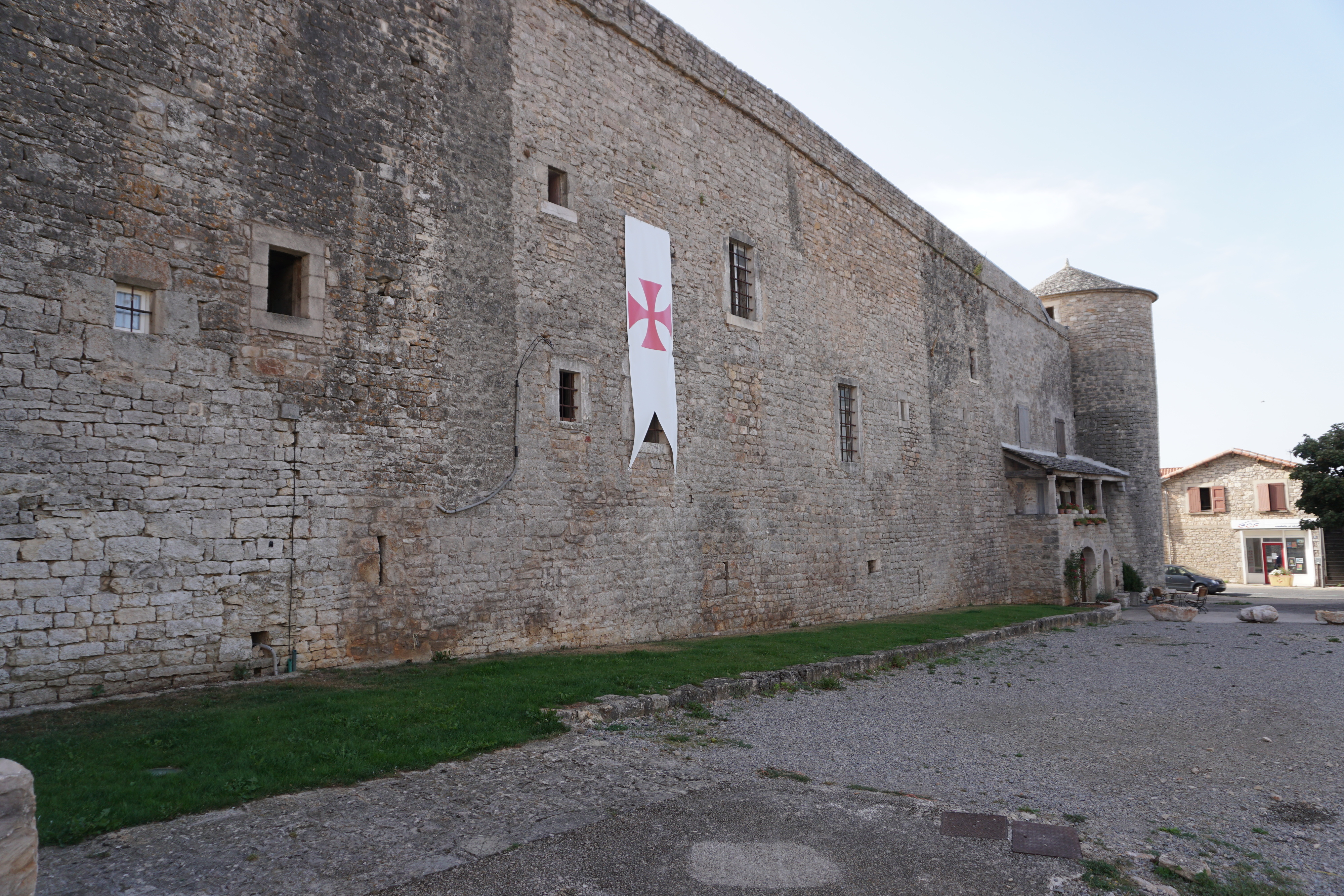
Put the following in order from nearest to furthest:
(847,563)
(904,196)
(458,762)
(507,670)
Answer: (458,762) → (507,670) → (847,563) → (904,196)

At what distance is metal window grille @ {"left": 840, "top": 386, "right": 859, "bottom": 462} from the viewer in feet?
52.8

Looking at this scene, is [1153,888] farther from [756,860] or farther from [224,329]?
[224,329]

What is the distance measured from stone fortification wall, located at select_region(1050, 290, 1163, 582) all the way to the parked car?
7.28 feet

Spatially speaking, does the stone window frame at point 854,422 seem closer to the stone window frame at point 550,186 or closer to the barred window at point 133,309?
Answer: the stone window frame at point 550,186

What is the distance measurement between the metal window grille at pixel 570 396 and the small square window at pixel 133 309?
4.66 metres

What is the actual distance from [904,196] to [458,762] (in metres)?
17.1

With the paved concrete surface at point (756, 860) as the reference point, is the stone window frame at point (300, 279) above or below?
above

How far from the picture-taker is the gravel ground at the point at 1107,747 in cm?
445

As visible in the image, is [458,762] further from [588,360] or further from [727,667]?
[588,360]

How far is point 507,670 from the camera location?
805 centimetres

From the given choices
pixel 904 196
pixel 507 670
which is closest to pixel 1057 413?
pixel 904 196

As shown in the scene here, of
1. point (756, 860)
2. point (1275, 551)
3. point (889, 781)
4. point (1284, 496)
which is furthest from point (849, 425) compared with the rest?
point (1275, 551)

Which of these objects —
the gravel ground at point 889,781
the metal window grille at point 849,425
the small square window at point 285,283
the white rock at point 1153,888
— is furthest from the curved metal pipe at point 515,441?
the metal window grille at point 849,425

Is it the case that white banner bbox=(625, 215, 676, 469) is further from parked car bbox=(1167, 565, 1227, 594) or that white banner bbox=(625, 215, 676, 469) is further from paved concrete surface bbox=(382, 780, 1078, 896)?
parked car bbox=(1167, 565, 1227, 594)
